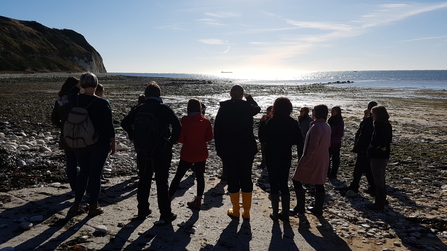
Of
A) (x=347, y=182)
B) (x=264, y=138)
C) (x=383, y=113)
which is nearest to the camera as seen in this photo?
(x=264, y=138)

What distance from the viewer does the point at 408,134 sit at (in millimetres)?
14797

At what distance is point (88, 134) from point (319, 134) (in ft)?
11.3

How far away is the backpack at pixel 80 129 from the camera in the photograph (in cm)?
455

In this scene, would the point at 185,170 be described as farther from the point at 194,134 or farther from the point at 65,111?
the point at 65,111

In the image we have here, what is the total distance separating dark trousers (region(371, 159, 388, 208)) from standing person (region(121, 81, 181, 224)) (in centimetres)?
352

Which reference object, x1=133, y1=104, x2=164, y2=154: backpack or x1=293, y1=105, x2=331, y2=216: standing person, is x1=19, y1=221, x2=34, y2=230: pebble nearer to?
x1=133, y1=104, x2=164, y2=154: backpack

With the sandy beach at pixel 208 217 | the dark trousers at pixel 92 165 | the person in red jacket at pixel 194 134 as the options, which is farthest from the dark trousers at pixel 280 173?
the dark trousers at pixel 92 165

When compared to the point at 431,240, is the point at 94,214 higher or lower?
higher

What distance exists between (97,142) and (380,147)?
456 cm

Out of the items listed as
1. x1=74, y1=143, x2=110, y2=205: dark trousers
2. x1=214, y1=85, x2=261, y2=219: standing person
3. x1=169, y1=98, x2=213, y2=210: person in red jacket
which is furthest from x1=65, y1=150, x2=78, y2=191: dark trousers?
x1=214, y1=85, x2=261, y2=219: standing person

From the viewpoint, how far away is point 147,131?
4.54m

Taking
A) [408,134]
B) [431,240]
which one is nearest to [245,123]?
[431,240]

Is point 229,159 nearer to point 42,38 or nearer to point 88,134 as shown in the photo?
point 88,134

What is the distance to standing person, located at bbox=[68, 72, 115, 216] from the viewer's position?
462 centimetres
